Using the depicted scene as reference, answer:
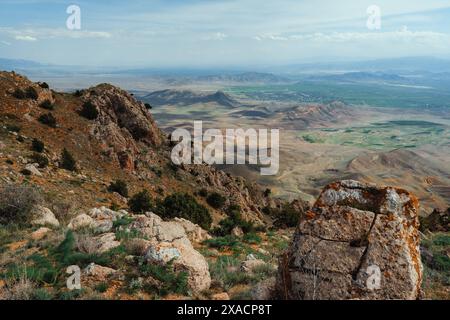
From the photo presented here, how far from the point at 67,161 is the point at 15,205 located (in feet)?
44.5

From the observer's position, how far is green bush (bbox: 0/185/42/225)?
41.2ft

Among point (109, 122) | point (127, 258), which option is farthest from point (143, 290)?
point (109, 122)

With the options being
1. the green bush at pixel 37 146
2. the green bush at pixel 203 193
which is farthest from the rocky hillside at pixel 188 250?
the green bush at pixel 203 193

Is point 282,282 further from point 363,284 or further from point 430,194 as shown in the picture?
point 430,194

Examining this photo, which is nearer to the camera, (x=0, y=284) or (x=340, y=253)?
(x=340, y=253)

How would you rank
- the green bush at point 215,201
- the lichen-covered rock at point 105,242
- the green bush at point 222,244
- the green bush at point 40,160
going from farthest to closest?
the green bush at point 215,201, the green bush at point 40,160, the green bush at point 222,244, the lichen-covered rock at point 105,242

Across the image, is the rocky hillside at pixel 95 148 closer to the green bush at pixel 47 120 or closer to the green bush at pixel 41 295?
the green bush at pixel 47 120

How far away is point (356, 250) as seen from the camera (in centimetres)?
588

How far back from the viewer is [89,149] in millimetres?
30281

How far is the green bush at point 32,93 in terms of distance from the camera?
102 ft

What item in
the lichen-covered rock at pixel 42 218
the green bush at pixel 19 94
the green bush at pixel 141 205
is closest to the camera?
the lichen-covered rock at pixel 42 218

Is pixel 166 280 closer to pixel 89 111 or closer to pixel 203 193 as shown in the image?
pixel 203 193

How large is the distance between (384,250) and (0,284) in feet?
22.2

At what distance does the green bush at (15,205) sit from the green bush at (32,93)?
67.7 ft
